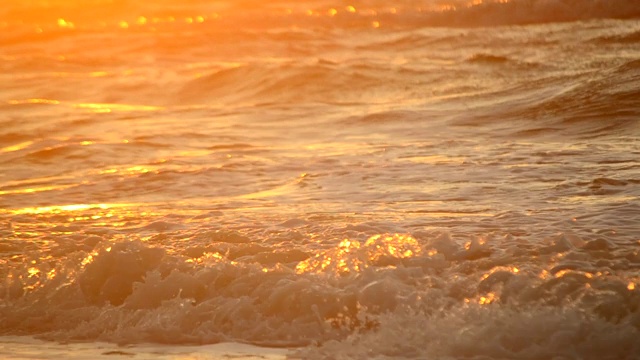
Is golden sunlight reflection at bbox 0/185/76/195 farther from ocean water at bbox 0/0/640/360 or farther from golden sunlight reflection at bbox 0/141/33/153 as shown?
golden sunlight reflection at bbox 0/141/33/153

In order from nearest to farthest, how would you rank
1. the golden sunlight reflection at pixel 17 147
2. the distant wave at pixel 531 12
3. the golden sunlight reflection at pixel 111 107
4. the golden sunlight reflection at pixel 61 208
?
1. the golden sunlight reflection at pixel 61 208
2. the golden sunlight reflection at pixel 17 147
3. the golden sunlight reflection at pixel 111 107
4. the distant wave at pixel 531 12

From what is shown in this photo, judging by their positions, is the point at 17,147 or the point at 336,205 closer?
the point at 336,205

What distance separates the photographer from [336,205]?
714 cm

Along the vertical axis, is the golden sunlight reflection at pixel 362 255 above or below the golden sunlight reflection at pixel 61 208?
below

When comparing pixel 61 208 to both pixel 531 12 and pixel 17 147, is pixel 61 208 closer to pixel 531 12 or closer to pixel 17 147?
pixel 17 147

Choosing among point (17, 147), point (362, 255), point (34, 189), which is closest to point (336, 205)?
point (362, 255)

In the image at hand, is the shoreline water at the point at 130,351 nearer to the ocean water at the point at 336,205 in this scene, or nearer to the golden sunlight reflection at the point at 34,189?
the ocean water at the point at 336,205

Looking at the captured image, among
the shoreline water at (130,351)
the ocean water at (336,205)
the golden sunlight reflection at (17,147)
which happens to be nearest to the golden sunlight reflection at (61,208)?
the ocean water at (336,205)

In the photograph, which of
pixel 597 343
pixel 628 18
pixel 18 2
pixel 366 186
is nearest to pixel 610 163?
pixel 366 186

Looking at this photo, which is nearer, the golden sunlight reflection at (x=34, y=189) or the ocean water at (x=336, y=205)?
the ocean water at (x=336, y=205)

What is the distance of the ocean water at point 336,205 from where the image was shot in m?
4.97

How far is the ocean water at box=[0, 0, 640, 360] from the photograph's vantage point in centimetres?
497

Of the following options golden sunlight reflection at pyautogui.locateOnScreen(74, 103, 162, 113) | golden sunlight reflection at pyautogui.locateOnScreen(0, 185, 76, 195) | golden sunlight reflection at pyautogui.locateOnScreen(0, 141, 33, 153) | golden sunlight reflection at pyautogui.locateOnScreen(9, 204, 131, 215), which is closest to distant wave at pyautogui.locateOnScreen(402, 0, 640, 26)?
golden sunlight reflection at pyautogui.locateOnScreen(74, 103, 162, 113)

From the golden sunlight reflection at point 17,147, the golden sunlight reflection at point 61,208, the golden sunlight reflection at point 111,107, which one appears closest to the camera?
the golden sunlight reflection at point 61,208
